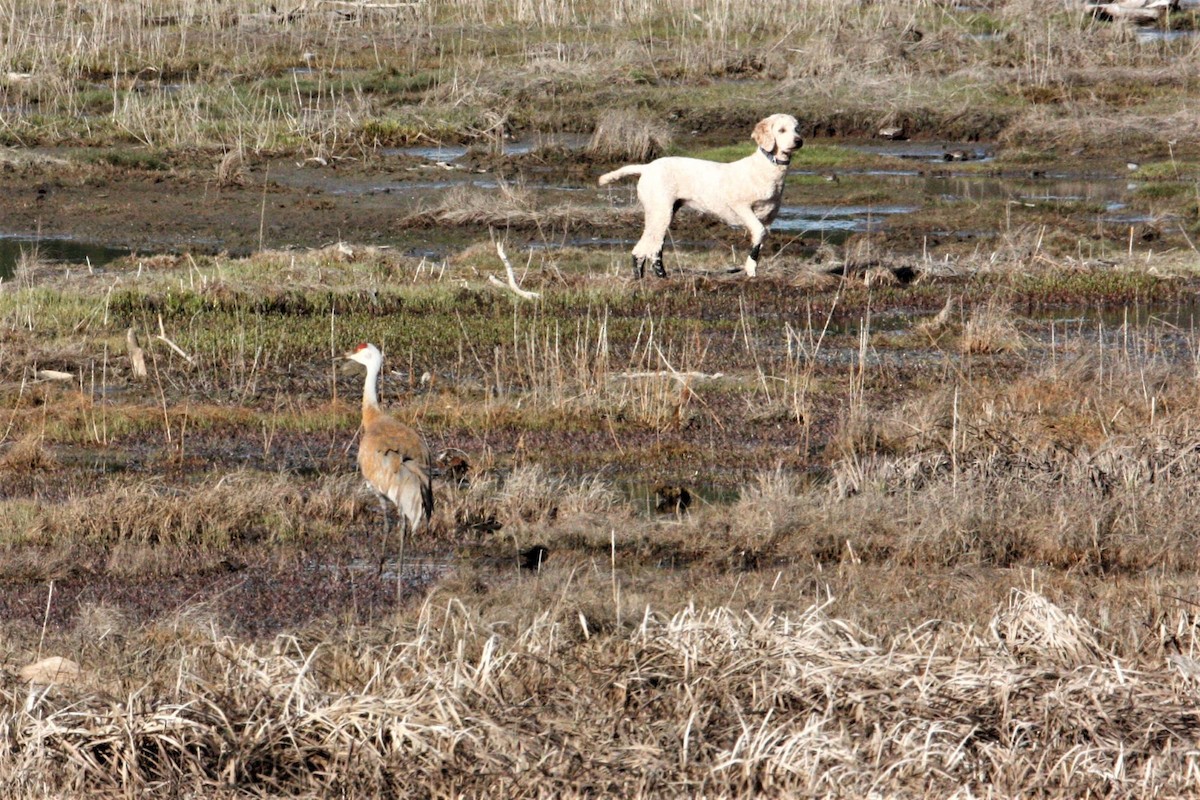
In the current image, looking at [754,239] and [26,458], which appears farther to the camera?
[754,239]

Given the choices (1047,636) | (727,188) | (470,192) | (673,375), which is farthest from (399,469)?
(470,192)

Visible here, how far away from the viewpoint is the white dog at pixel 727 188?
1580 centimetres

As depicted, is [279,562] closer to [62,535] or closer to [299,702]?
[62,535]

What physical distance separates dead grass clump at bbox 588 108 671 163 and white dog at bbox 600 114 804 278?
25.4ft

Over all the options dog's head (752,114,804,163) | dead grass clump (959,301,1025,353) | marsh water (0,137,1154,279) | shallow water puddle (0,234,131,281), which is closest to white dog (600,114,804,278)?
dog's head (752,114,804,163)

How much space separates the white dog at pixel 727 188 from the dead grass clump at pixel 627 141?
7754 mm

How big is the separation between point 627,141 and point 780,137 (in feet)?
29.3

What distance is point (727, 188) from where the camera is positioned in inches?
631

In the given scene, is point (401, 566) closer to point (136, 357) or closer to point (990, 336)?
point (136, 357)

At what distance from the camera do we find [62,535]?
8445 mm

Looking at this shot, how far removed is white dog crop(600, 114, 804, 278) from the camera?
1580 cm

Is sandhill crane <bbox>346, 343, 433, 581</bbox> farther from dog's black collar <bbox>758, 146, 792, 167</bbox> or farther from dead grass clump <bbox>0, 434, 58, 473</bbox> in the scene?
dog's black collar <bbox>758, 146, 792, 167</bbox>

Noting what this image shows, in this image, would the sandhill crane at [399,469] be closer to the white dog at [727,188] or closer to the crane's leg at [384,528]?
the crane's leg at [384,528]

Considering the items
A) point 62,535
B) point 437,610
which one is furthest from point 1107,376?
point 62,535
